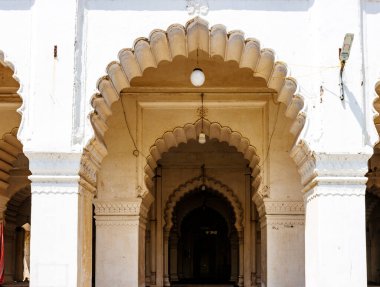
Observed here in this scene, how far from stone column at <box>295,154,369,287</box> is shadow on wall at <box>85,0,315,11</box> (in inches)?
61.2

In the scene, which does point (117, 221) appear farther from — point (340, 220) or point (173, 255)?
point (173, 255)

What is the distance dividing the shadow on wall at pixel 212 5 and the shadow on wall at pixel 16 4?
0.57 metres

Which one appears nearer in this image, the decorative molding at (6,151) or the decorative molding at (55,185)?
the decorative molding at (55,185)

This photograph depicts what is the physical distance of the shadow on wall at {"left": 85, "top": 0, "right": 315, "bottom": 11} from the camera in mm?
7598

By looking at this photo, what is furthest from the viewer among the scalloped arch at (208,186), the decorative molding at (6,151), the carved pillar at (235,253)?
the carved pillar at (235,253)

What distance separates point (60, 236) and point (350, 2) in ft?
12.0

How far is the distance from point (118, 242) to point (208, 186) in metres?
4.54

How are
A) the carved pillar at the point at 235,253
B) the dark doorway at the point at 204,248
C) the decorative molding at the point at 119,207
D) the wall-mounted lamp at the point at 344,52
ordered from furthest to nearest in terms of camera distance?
the dark doorway at the point at 204,248 < the carved pillar at the point at 235,253 < the decorative molding at the point at 119,207 < the wall-mounted lamp at the point at 344,52

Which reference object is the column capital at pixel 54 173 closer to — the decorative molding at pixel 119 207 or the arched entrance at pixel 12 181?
the arched entrance at pixel 12 181

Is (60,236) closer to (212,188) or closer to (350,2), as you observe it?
(350,2)

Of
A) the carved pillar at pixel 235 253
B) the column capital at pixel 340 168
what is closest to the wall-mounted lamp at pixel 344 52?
the column capital at pixel 340 168

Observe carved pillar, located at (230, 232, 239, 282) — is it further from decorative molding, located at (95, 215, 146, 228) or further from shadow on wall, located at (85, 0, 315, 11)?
shadow on wall, located at (85, 0, 315, 11)

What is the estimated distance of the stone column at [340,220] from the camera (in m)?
7.25

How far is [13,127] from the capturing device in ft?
33.7
